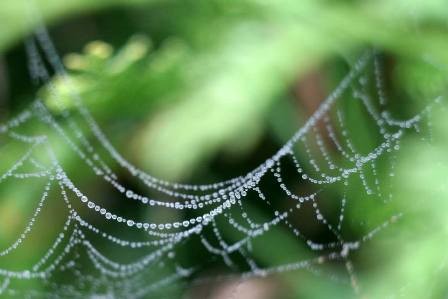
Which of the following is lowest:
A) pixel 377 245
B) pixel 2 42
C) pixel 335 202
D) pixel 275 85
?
pixel 377 245

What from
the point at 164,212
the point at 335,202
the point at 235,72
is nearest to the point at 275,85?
the point at 235,72

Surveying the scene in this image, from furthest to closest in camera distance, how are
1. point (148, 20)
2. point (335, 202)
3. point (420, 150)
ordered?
point (148, 20), point (335, 202), point (420, 150)

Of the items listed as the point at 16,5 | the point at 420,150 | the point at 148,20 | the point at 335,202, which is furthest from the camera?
the point at 148,20

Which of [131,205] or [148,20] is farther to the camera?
[148,20]

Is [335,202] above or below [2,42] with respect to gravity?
below

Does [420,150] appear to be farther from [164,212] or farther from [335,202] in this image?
[164,212]

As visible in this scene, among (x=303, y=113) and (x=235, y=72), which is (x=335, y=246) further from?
(x=235, y=72)
